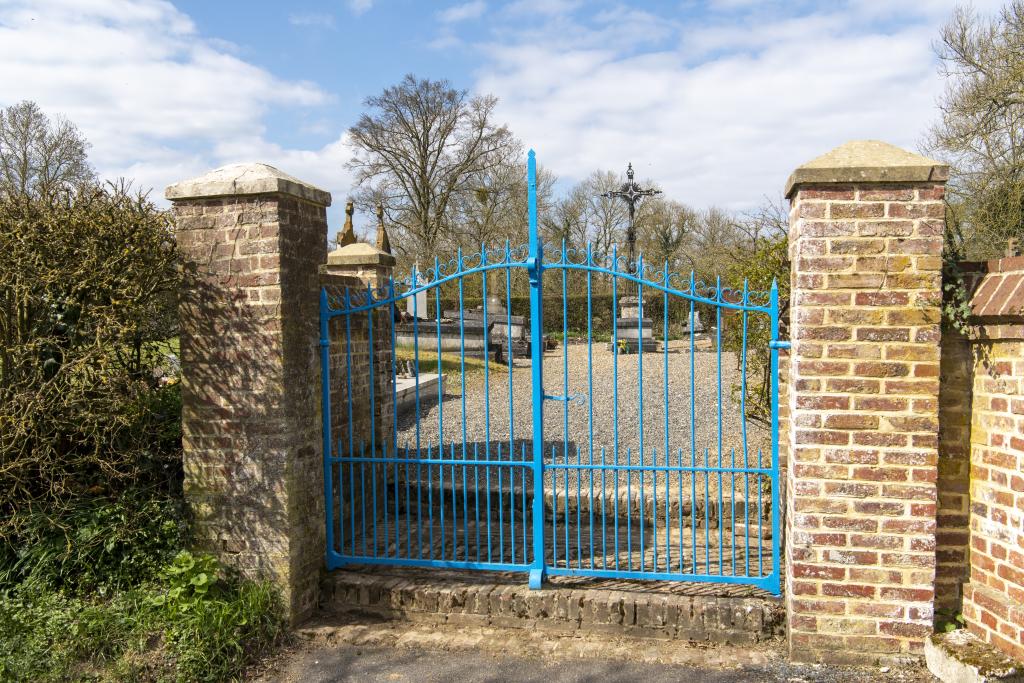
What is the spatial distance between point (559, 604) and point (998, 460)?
236 cm

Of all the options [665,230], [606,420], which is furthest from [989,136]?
[665,230]

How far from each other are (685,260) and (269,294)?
104 ft

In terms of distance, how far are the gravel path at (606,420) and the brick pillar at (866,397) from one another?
1.20 meters

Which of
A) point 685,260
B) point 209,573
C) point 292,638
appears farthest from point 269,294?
point 685,260

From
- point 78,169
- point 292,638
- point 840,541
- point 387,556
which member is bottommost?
point 292,638

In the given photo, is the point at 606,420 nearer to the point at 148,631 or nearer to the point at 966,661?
the point at 966,661

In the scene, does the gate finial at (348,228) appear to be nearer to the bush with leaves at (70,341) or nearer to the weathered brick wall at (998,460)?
the bush with leaves at (70,341)

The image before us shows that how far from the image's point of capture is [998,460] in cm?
334

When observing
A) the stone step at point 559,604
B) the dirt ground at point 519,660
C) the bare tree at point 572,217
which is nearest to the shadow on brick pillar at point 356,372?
the stone step at point 559,604

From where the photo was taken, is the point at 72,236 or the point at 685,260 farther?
the point at 685,260

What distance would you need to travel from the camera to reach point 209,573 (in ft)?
13.3

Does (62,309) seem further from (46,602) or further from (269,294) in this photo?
(46,602)

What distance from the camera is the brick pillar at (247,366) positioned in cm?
403


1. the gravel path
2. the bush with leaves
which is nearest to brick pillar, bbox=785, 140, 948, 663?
the gravel path
